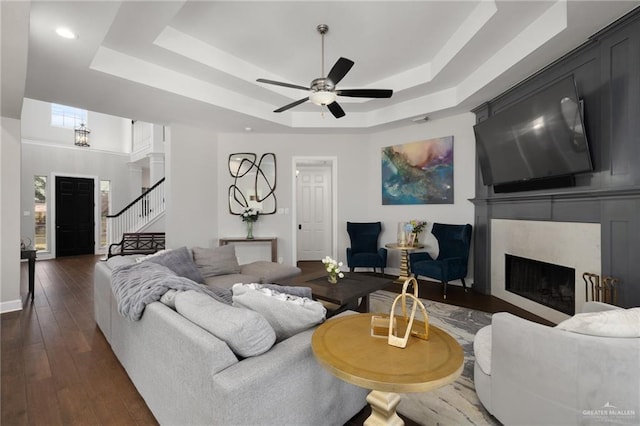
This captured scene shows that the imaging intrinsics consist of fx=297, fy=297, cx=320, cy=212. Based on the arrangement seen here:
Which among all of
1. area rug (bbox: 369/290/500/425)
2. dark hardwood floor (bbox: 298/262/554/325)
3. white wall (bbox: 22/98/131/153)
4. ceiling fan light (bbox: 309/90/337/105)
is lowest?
area rug (bbox: 369/290/500/425)

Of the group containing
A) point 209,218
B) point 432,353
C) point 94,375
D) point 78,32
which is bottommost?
point 94,375

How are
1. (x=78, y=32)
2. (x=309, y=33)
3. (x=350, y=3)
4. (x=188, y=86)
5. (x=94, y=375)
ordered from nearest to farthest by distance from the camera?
(x=94, y=375), (x=78, y=32), (x=350, y=3), (x=309, y=33), (x=188, y=86)

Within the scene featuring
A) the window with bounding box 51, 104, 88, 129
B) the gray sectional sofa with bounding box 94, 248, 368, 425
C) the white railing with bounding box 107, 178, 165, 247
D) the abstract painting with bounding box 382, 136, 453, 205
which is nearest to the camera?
the gray sectional sofa with bounding box 94, 248, 368, 425

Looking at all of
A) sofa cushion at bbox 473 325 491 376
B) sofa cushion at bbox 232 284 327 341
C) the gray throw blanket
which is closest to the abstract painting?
sofa cushion at bbox 473 325 491 376

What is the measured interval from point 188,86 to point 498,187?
4.25 meters

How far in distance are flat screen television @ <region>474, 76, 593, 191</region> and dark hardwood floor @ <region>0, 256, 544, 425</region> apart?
67.0 inches

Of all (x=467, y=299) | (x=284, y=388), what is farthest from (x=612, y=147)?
(x=284, y=388)

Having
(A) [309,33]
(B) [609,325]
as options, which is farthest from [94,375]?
(A) [309,33]

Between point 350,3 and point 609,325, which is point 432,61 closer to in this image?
point 350,3

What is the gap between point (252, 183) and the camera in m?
5.65

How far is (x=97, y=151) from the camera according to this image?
859 centimetres

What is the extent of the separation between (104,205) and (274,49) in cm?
805

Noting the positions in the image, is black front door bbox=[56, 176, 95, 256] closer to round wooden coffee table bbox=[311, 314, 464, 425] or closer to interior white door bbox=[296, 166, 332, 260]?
interior white door bbox=[296, 166, 332, 260]

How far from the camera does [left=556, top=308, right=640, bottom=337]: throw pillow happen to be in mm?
1356
